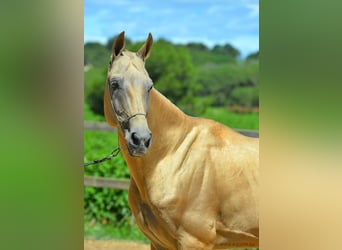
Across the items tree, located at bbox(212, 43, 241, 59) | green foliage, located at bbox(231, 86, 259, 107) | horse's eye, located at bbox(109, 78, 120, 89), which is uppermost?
tree, located at bbox(212, 43, 241, 59)

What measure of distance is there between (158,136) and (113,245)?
214 centimetres

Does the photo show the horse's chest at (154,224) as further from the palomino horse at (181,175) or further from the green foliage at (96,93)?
the green foliage at (96,93)

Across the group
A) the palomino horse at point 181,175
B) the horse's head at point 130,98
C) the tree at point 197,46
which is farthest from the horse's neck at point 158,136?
the tree at point 197,46

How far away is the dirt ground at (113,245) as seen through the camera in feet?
14.5

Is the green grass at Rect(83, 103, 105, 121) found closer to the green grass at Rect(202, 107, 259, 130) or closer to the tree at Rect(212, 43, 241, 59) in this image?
the green grass at Rect(202, 107, 259, 130)

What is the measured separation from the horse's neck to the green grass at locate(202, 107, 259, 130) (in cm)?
639

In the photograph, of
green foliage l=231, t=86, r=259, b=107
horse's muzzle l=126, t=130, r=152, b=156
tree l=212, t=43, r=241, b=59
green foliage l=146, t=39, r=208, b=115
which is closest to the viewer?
horse's muzzle l=126, t=130, r=152, b=156

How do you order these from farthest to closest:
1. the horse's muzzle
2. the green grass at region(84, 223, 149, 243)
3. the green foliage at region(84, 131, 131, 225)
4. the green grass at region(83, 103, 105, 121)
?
the green grass at region(83, 103, 105, 121) → the green foliage at region(84, 131, 131, 225) → the green grass at region(84, 223, 149, 243) → the horse's muzzle

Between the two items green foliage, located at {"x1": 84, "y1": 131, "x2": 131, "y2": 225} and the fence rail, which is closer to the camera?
the fence rail

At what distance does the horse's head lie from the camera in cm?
228

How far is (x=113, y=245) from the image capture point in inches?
174

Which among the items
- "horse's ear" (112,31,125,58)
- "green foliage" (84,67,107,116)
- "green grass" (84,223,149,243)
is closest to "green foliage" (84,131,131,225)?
"green grass" (84,223,149,243)
